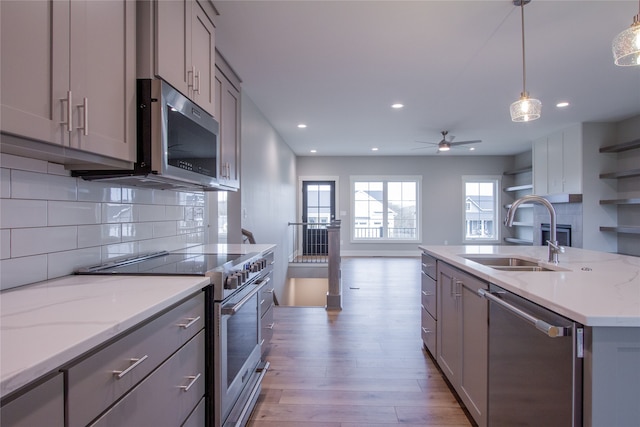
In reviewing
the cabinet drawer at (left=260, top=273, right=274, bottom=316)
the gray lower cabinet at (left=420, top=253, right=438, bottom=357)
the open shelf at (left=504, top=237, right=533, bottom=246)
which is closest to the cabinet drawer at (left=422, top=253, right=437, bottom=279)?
the gray lower cabinet at (left=420, top=253, right=438, bottom=357)

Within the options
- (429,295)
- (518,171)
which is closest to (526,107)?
(429,295)

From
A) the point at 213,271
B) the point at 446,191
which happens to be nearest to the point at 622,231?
the point at 446,191

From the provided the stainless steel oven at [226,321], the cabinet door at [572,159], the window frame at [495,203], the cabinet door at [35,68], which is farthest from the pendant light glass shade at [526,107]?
the window frame at [495,203]

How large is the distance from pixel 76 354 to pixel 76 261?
911 mm

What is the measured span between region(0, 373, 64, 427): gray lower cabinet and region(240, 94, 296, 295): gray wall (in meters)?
3.00

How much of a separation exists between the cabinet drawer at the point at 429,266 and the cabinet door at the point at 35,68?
230cm

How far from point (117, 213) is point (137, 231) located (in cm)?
20

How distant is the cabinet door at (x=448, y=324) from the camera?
1.97 m

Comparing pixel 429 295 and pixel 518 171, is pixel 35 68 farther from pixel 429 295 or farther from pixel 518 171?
pixel 518 171

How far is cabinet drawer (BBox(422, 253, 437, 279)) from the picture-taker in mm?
2455

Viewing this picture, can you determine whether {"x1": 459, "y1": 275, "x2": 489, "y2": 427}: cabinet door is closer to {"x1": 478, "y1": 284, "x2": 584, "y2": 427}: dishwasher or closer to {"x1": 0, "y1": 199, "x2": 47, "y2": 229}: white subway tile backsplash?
{"x1": 478, "y1": 284, "x2": 584, "y2": 427}: dishwasher

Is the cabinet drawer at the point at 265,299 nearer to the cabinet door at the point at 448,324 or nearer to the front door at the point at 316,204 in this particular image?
the cabinet door at the point at 448,324

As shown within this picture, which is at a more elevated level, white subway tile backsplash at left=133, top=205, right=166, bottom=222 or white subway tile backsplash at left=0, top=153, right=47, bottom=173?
Answer: white subway tile backsplash at left=0, top=153, right=47, bottom=173

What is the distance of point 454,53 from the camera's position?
288 centimetres
